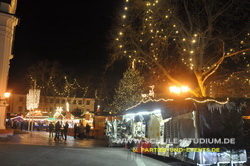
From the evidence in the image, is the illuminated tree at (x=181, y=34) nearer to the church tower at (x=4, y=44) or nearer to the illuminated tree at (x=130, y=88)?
the church tower at (x=4, y=44)

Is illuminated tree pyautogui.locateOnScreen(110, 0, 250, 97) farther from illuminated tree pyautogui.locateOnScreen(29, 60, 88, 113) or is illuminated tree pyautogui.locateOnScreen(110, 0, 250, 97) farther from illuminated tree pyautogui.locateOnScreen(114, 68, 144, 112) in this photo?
illuminated tree pyautogui.locateOnScreen(29, 60, 88, 113)

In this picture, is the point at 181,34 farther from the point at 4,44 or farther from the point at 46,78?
the point at 46,78

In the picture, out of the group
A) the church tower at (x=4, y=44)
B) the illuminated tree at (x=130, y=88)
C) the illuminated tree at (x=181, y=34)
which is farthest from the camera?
the illuminated tree at (x=130, y=88)

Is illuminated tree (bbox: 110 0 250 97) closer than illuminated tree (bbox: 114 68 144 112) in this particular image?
Yes

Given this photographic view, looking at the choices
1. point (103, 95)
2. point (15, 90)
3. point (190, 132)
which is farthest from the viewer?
point (15, 90)

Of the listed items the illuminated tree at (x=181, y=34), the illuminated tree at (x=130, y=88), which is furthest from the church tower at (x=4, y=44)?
the illuminated tree at (x=130, y=88)

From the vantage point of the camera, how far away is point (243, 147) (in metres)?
8.34

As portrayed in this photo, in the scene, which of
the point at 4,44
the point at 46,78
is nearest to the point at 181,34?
the point at 4,44

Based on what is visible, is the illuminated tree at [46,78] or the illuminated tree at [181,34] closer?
the illuminated tree at [181,34]

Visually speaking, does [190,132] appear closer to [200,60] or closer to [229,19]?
[200,60]

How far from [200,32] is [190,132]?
8455 millimetres

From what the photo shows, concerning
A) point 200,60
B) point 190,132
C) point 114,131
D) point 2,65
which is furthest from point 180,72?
point 2,65

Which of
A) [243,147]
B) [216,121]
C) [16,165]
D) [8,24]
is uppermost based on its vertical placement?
[8,24]

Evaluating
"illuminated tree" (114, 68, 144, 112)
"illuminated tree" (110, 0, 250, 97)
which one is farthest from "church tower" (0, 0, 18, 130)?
"illuminated tree" (114, 68, 144, 112)
